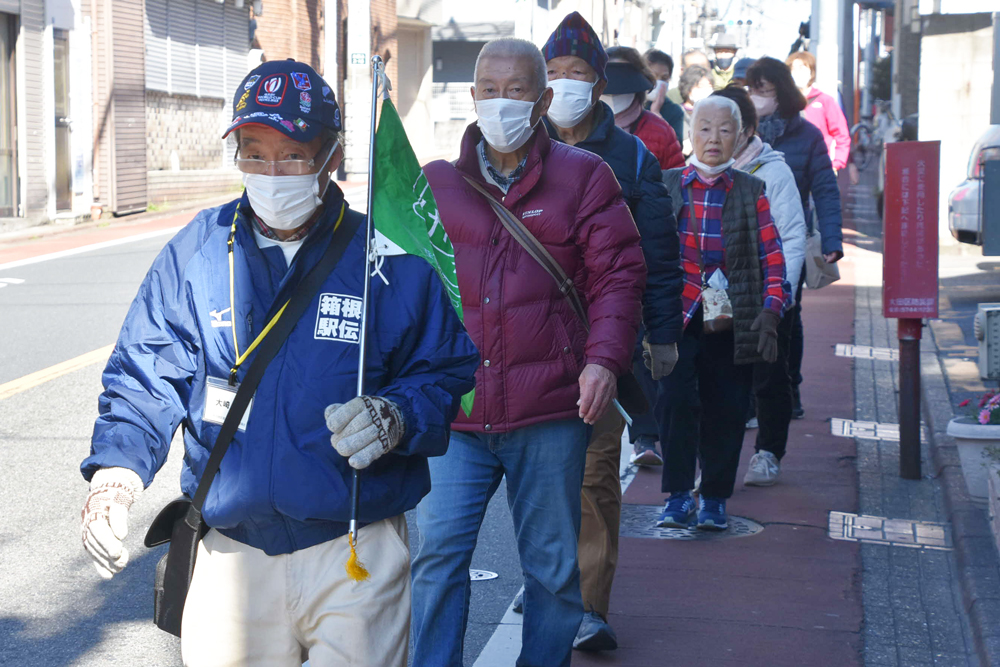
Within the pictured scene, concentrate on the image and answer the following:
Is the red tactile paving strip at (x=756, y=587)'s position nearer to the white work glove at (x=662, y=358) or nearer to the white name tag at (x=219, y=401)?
the white work glove at (x=662, y=358)

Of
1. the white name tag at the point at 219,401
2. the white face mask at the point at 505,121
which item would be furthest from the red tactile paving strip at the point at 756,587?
the white name tag at the point at 219,401

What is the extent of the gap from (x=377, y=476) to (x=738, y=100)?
4364 mm

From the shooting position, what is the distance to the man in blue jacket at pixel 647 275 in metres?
4.45

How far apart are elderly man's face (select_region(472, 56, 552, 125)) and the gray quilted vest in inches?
76.5

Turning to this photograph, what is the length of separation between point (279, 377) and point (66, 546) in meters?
3.41

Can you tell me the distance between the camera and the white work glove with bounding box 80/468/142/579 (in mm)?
2428

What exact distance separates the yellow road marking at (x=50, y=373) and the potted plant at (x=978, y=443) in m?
5.04

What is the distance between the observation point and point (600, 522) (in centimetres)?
446

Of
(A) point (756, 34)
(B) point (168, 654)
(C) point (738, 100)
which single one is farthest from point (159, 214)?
(A) point (756, 34)

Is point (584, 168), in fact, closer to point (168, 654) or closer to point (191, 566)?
point (191, 566)

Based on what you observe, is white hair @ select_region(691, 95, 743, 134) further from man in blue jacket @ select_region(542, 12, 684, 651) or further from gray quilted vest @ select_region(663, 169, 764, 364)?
man in blue jacket @ select_region(542, 12, 684, 651)

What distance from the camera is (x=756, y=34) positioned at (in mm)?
78562

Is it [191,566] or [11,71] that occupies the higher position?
[11,71]

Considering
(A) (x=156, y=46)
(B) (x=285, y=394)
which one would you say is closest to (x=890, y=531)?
(B) (x=285, y=394)
